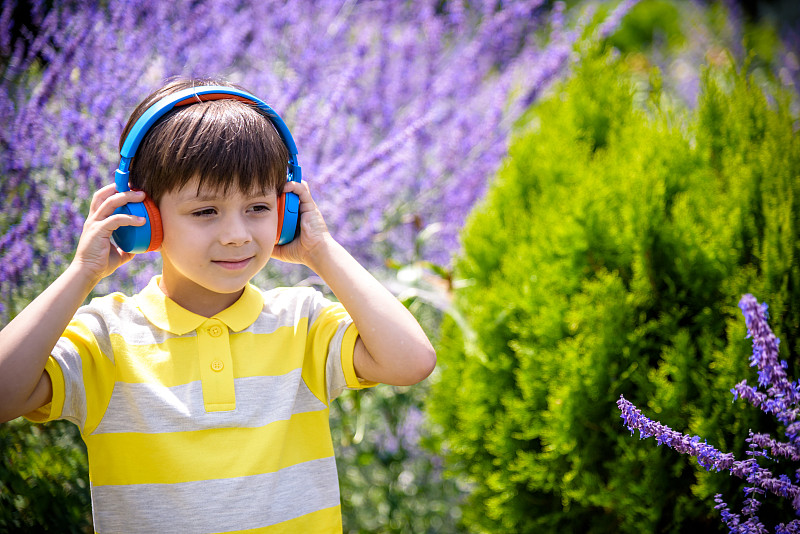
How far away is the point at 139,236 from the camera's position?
4.38 feet

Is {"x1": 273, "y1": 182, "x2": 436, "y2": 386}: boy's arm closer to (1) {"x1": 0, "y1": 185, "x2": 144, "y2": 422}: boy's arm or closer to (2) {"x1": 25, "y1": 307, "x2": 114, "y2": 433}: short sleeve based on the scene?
(1) {"x1": 0, "y1": 185, "x2": 144, "y2": 422}: boy's arm

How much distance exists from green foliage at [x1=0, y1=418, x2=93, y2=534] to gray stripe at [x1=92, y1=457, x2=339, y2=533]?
431 mm

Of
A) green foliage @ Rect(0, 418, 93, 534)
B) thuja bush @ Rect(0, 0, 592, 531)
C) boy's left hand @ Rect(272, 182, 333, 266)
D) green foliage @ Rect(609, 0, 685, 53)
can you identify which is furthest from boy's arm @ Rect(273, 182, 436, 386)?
green foliage @ Rect(609, 0, 685, 53)

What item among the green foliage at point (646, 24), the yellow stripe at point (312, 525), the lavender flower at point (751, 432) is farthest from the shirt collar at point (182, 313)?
the green foliage at point (646, 24)

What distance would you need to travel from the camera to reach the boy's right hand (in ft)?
4.33

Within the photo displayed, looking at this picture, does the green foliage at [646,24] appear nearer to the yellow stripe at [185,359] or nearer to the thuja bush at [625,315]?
the thuja bush at [625,315]

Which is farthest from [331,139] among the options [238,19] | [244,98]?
[244,98]

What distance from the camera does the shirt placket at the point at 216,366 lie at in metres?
1.38

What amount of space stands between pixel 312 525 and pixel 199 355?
0.45 metres

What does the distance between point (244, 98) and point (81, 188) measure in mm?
775

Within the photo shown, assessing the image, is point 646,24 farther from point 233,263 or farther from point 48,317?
point 48,317

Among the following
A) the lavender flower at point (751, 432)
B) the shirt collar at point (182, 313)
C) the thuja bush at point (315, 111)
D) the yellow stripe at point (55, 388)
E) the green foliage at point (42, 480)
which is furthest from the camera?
the thuja bush at point (315, 111)

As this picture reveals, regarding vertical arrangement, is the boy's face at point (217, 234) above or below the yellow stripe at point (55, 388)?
above

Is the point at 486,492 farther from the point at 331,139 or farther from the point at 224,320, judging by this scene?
the point at 331,139
